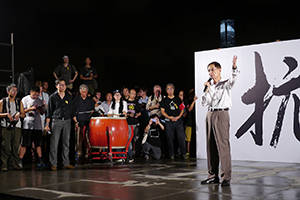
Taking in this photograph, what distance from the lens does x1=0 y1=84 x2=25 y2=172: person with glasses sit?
7258mm

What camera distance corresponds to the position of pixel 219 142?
5.20 metres

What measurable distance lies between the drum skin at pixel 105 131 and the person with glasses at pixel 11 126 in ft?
5.08

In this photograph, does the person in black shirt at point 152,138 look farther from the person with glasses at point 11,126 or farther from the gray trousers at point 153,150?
the person with glasses at point 11,126

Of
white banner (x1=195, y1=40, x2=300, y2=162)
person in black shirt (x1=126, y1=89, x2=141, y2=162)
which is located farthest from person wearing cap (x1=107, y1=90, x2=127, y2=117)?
white banner (x1=195, y1=40, x2=300, y2=162)

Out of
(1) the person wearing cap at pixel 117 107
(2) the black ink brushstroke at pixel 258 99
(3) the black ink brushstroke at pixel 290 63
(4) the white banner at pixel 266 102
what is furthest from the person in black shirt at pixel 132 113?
(3) the black ink brushstroke at pixel 290 63

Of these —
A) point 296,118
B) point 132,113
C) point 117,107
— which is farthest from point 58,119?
point 296,118

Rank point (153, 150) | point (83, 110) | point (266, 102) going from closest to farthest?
point (266, 102), point (83, 110), point (153, 150)

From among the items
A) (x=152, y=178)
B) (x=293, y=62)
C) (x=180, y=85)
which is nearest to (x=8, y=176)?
(x=152, y=178)

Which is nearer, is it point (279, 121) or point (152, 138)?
point (279, 121)

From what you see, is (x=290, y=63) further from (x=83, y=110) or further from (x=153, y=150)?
(x=83, y=110)

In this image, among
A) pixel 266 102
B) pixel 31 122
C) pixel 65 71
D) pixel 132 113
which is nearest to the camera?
pixel 31 122

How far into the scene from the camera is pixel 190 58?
52.6 ft

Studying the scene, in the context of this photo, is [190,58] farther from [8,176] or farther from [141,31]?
[8,176]

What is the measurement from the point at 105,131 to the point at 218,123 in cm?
350
